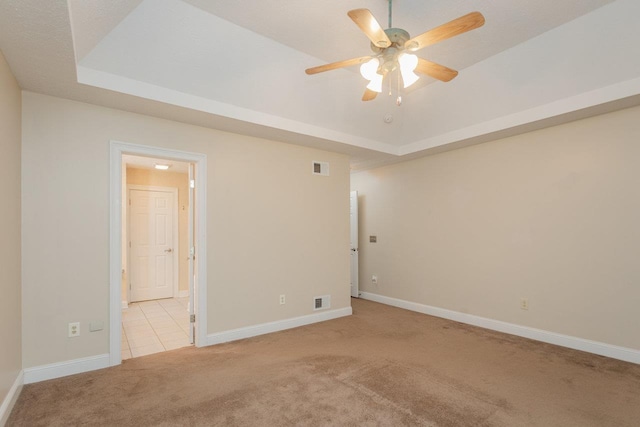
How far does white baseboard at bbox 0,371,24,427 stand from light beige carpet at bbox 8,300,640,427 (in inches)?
2.0

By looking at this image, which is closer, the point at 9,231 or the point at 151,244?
the point at 9,231

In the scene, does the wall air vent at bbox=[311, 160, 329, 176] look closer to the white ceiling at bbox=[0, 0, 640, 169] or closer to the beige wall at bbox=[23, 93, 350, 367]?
the beige wall at bbox=[23, 93, 350, 367]

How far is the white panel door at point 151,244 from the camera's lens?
592 centimetres

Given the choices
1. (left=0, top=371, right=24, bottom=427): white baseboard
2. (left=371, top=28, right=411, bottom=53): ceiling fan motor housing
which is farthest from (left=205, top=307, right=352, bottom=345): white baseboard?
(left=371, top=28, right=411, bottom=53): ceiling fan motor housing

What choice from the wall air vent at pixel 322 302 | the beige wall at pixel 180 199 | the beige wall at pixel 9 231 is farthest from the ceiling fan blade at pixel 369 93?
the beige wall at pixel 180 199

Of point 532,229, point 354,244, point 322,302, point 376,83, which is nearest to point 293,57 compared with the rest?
point 376,83

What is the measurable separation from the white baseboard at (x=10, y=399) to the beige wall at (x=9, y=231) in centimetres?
4

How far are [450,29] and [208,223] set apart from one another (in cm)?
299

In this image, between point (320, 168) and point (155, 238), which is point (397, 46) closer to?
point (320, 168)

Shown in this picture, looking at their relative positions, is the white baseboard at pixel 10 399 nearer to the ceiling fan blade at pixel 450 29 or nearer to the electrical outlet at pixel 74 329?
the electrical outlet at pixel 74 329

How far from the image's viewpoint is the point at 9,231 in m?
2.40

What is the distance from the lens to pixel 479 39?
293 centimetres

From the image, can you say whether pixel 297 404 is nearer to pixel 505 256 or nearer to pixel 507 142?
pixel 505 256

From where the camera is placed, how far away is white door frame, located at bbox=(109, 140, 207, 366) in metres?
3.09
